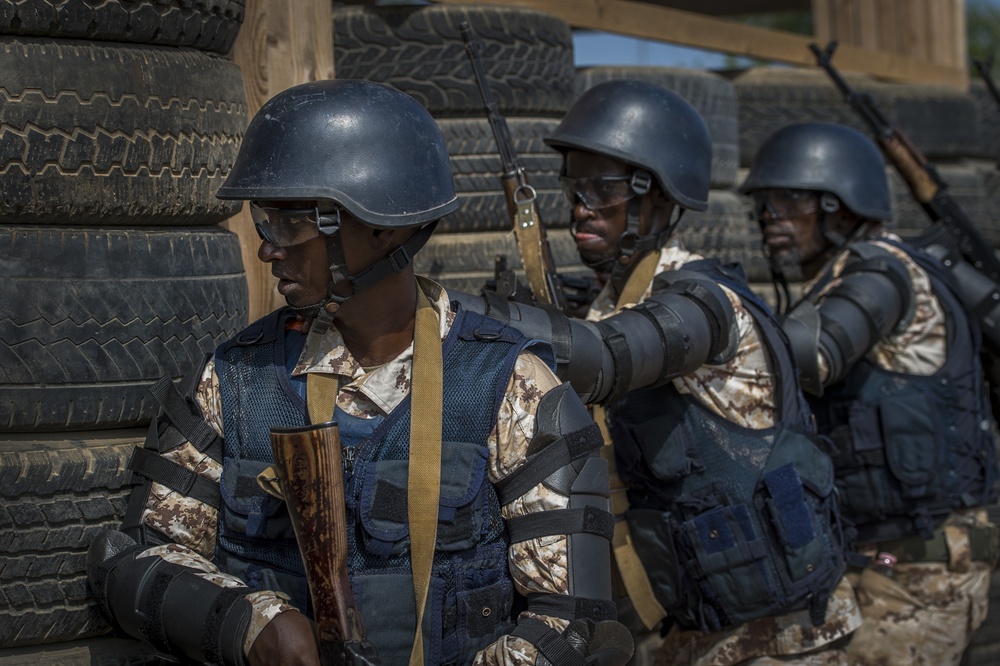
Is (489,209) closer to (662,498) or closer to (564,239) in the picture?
(564,239)

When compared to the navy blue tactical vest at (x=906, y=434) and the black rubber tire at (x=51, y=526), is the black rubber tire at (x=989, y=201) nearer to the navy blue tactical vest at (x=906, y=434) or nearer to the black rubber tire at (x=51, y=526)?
the navy blue tactical vest at (x=906, y=434)

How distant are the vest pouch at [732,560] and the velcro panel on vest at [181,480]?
1.33 m

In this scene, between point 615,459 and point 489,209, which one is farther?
point 489,209

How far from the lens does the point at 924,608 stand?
4211 mm

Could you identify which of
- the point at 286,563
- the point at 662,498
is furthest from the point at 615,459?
the point at 286,563

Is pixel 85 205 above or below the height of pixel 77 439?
above

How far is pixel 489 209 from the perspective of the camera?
4.18 m

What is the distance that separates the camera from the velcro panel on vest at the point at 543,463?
92.6 inches

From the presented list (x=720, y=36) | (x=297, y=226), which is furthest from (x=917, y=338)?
(x=297, y=226)

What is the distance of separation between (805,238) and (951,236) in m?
0.86

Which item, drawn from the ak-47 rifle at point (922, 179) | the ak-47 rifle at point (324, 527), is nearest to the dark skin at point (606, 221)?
the ak-47 rifle at point (324, 527)

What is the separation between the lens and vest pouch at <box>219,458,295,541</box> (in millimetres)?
2357

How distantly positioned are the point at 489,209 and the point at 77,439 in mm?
1783

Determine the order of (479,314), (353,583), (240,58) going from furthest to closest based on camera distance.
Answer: (240,58), (479,314), (353,583)
